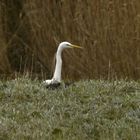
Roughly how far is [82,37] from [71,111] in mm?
3370

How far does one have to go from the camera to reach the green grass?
5328mm

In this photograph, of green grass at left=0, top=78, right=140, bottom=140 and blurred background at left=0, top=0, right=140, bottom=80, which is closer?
green grass at left=0, top=78, right=140, bottom=140

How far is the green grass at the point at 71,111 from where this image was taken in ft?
17.5

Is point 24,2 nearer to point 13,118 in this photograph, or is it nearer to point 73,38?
point 73,38

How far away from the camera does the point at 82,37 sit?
923 cm

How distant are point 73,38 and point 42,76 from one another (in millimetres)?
662

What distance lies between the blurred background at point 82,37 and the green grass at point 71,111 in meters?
1.87

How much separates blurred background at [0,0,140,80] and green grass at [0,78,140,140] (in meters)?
1.87

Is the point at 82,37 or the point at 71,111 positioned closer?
the point at 71,111

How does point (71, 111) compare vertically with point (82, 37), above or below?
below

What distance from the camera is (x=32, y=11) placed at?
9508mm

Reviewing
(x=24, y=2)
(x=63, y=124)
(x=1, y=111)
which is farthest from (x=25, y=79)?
(x=24, y=2)

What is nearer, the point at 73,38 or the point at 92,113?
the point at 92,113

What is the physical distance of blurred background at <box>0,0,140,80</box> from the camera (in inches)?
352
